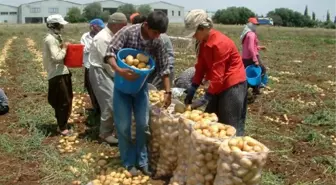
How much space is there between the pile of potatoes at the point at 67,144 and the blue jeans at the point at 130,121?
3.35 ft

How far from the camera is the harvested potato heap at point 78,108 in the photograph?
21.3ft

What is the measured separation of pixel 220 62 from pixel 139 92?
2.82 feet

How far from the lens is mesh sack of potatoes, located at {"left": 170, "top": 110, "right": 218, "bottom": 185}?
3.75 m

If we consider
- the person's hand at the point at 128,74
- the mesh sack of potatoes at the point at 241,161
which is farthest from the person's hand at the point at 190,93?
the mesh sack of potatoes at the point at 241,161

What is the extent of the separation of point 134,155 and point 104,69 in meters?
1.25

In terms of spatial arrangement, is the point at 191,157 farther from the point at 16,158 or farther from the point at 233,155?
the point at 16,158

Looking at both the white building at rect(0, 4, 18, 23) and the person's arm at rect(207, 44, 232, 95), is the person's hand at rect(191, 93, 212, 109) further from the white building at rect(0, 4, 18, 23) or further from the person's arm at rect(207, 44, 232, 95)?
the white building at rect(0, 4, 18, 23)

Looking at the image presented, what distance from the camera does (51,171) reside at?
448 cm

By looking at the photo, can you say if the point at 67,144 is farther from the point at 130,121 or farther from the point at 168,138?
the point at 168,138

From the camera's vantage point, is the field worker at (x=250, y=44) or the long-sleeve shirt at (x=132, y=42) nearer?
the long-sleeve shirt at (x=132, y=42)

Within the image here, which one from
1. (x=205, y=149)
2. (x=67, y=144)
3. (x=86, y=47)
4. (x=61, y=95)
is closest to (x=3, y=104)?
(x=86, y=47)

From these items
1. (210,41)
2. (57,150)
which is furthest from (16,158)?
(210,41)

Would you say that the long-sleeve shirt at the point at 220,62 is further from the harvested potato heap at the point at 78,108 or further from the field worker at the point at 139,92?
the harvested potato heap at the point at 78,108

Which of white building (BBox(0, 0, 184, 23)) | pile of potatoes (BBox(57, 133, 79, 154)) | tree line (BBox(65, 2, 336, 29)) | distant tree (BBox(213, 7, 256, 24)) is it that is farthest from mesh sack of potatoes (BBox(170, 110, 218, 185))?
white building (BBox(0, 0, 184, 23))
